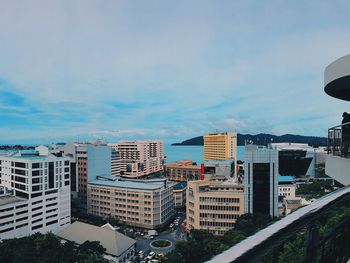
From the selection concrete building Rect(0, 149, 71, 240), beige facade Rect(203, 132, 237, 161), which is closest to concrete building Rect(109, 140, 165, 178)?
beige facade Rect(203, 132, 237, 161)

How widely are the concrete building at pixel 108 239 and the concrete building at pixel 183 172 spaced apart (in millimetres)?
27385

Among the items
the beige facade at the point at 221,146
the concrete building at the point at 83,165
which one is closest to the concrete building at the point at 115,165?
the concrete building at the point at 83,165

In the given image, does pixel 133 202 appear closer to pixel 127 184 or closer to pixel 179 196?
pixel 127 184

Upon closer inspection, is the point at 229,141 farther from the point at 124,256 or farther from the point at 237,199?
the point at 124,256

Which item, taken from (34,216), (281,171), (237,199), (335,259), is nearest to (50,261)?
(34,216)

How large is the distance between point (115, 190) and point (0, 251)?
14686mm

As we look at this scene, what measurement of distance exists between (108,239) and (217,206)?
7602mm

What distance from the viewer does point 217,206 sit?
19.8 metres

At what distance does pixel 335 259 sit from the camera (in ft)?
4.46

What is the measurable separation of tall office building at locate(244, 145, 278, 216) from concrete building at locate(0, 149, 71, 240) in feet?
48.1

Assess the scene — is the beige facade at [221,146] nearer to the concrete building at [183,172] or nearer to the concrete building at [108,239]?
the concrete building at [183,172]

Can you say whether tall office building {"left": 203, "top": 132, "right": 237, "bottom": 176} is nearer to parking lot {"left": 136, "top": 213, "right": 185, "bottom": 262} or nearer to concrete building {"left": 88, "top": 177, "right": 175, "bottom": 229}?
concrete building {"left": 88, "top": 177, "right": 175, "bottom": 229}

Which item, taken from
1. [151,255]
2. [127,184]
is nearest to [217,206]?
[151,255]

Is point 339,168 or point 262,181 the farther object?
point 262,181
